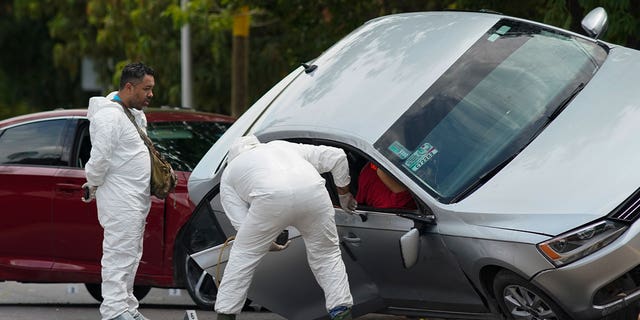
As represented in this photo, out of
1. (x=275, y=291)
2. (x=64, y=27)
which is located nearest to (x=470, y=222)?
(x=275, y=291)

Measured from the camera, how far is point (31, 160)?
9.85m

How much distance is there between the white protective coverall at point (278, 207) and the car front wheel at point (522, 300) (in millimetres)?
870

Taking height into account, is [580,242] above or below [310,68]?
below

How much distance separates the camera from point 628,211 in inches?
259

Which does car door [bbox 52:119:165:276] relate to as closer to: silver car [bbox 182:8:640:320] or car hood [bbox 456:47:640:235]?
silver car [bbox 182:8:640:320]

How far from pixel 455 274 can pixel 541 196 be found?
2.21 ft

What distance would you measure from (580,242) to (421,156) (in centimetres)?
118

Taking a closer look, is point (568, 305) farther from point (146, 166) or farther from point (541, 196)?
point (146, 166)

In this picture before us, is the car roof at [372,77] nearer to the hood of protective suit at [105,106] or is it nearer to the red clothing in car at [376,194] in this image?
the red clothing in car at [376,194]

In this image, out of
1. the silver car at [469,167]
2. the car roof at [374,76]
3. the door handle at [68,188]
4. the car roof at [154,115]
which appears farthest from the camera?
the car roof at [154,115]

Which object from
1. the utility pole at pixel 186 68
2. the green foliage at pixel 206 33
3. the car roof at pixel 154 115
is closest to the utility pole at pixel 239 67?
the green foliage at pixel 206 33

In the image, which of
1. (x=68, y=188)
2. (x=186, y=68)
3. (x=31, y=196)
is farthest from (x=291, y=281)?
(x=186, y=68)

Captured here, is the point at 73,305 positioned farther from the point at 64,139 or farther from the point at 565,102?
the point at 565,102

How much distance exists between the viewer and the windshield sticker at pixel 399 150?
7385 millimetres
